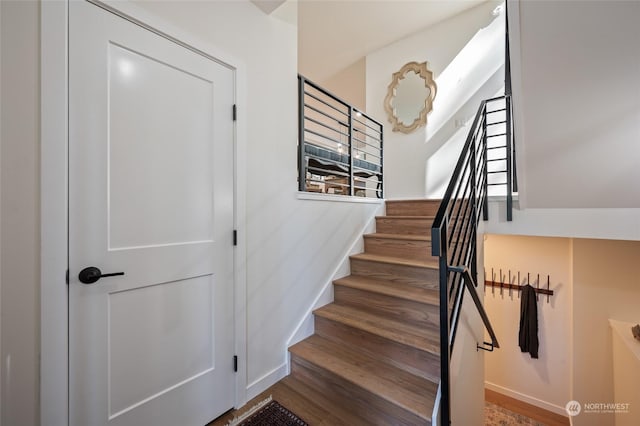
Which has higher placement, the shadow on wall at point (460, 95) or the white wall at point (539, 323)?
the shadow on wall at point (460, 95)

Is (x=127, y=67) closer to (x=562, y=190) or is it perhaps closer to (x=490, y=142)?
(x=562, y=190)

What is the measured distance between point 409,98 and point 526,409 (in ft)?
15.4

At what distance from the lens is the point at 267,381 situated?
5.90 feet

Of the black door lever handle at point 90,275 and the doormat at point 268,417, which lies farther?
the doormat at point 268,417

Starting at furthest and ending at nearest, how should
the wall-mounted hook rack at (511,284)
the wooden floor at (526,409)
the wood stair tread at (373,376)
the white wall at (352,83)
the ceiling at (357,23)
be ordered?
the white wall at (352,83) < the wall-mounted hook rack at (511,284) < the wooden floor at (526,409) < the ceiling at (357,23) < the wood stair tread at (373,376)

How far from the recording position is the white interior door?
110 cm

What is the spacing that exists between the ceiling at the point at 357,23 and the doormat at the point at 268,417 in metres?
4.01

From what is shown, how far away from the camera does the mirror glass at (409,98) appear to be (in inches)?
145

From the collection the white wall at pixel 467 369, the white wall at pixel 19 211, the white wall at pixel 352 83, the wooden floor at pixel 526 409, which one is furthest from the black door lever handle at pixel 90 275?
the wooden floor at pixel 526 409

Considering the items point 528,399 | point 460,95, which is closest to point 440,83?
point 460,95

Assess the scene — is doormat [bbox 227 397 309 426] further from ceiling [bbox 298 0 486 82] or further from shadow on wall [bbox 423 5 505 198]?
ceiling [bbox 298 0 486 82]

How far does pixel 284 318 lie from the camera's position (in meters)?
1.94

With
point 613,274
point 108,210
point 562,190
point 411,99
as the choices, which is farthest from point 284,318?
point 613,274

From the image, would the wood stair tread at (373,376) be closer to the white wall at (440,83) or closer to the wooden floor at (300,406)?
the wooden floor at (300,406)
